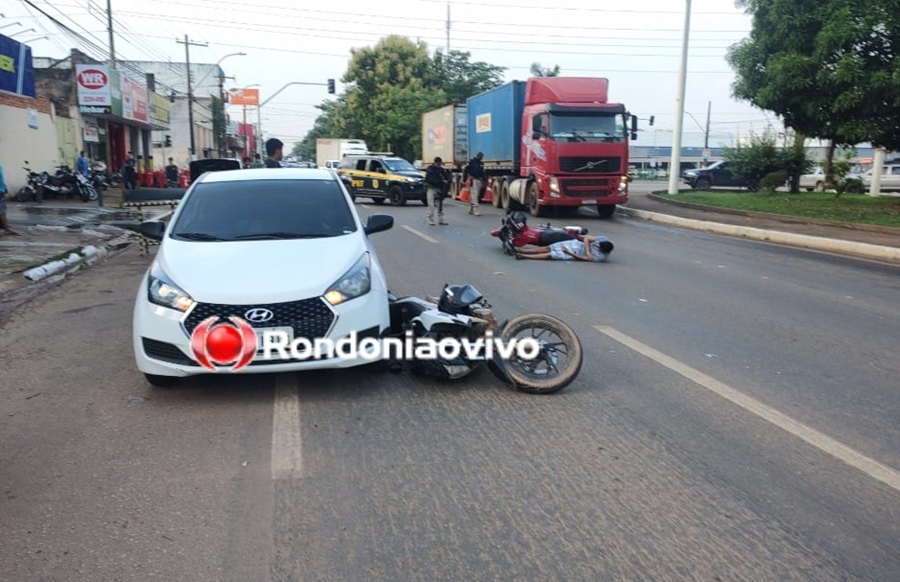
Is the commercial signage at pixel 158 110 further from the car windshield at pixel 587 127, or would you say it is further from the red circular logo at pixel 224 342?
the red circular logo at pixel 224 342

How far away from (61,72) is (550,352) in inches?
1314

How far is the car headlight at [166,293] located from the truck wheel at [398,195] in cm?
2284

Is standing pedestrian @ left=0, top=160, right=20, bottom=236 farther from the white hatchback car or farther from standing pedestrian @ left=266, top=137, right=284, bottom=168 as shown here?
the white hatchback car

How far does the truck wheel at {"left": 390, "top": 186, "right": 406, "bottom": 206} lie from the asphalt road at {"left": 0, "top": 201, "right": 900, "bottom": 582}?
20.9 m

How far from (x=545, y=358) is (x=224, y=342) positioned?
7.50 ft

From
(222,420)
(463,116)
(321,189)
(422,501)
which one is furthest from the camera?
(463,116)

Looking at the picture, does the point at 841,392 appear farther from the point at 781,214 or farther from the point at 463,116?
the point at 463,116

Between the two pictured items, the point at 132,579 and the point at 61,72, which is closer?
the point at 132,579

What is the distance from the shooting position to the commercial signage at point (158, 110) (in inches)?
1542

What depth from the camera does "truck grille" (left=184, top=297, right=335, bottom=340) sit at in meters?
4.92

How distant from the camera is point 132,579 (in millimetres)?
3055

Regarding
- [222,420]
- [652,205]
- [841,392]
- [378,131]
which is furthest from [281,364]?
[378,131]

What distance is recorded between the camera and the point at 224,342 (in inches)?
193

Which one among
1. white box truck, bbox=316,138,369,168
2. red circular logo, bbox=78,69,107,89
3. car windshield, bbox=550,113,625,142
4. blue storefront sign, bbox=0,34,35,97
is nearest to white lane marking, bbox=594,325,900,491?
car windshield, bbox=550,113,625,142
